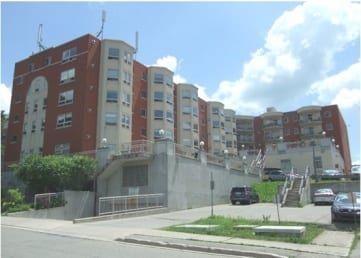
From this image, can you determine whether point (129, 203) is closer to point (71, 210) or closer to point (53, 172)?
point (71, 210)

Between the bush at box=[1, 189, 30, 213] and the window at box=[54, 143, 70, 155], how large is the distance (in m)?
10.1

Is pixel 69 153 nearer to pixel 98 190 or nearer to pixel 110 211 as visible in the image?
pixel 98 190

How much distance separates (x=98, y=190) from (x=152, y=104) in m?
17.2

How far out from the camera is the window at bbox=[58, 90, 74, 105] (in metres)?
42.8

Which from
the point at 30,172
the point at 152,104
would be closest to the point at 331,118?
the point at 152,104

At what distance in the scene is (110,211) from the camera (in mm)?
26891

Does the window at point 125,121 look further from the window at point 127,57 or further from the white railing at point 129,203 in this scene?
the white railing at point 129,203

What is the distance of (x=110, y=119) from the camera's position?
139 ft

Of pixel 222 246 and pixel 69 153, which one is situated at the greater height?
pixel 69 153

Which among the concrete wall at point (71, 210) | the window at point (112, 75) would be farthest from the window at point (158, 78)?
the concrete wall at point (71, 210)

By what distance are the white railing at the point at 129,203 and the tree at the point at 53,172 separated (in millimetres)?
6419

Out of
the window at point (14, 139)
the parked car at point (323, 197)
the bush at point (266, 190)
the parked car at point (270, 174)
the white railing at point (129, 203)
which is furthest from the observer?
the parked car at point (270, 174)

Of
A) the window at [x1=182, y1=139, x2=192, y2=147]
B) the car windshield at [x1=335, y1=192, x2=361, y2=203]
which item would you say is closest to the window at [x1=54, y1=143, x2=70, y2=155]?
the window at [x1=182, y1=139, x2=192, y2=147]

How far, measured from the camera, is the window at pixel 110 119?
42.2 metres
